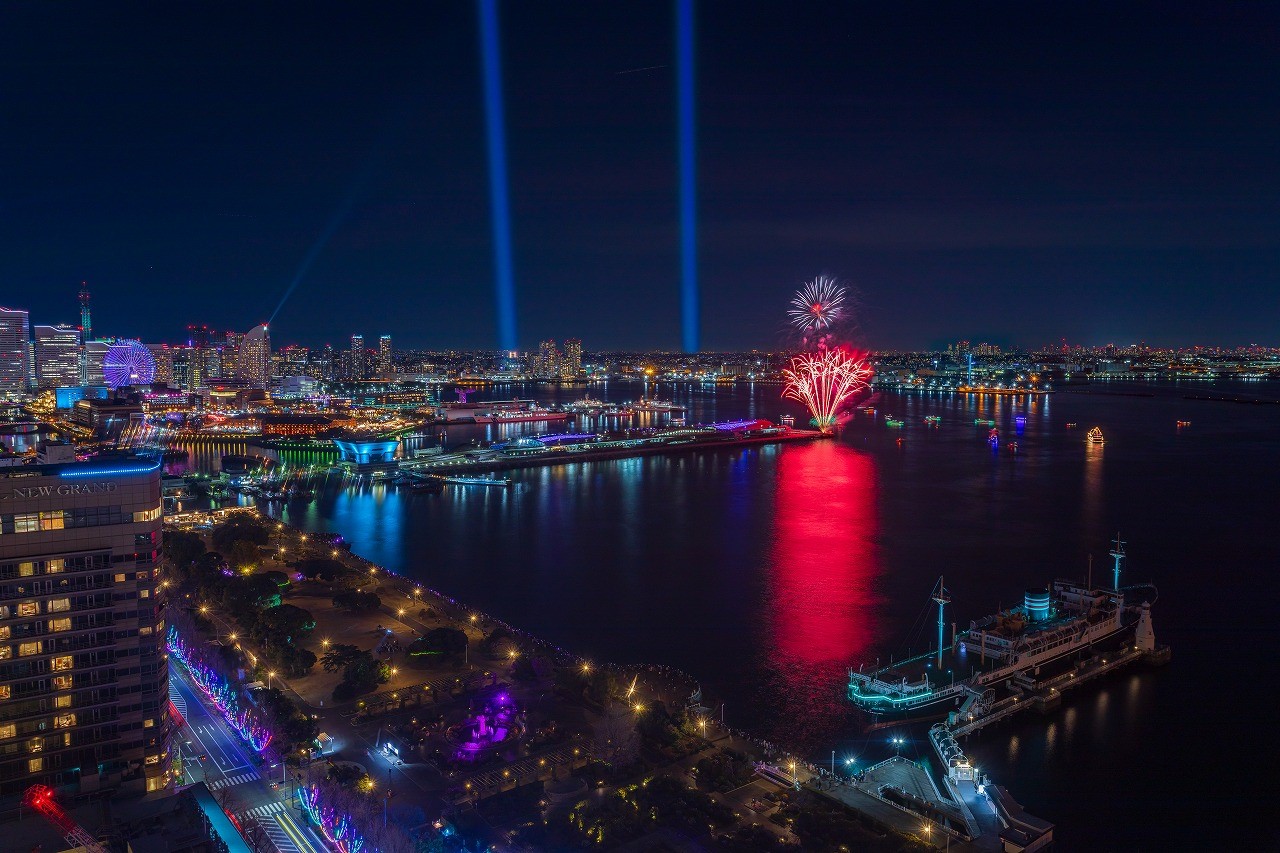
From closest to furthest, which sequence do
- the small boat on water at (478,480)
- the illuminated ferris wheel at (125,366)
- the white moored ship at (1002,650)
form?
the white moored ship at (1002,650) → the small boat on water at (478,480) → the illuminated ferris wheel at (125,366)

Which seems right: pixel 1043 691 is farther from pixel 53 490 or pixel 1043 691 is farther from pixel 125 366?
pixel 125 366

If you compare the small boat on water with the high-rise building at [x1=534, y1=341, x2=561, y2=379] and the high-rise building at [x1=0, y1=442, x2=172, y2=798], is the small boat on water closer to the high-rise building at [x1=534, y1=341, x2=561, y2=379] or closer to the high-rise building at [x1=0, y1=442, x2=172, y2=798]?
the high-rise building at [x1=0, y1=442, x2=172, y2=798]

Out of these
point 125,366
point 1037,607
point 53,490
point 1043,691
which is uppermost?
point 125,366

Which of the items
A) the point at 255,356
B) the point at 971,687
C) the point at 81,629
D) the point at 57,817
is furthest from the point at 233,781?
the point at 255,356

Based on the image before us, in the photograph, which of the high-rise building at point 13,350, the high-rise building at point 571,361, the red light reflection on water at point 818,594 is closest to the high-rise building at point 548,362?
the high-rise building at point 571,361

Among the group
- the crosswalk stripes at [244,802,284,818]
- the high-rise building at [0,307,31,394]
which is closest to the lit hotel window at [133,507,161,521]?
the crosswalk stripes at [244,802,284,818]

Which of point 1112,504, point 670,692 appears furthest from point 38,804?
point 1112,504

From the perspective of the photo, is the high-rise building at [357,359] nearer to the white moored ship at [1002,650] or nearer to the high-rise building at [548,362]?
the high-rise building at [548,362]
